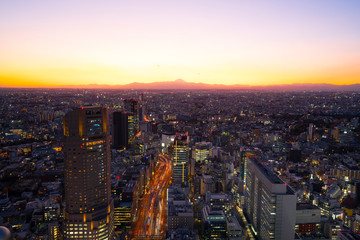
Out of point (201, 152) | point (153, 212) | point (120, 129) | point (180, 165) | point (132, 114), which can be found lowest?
point (153, 212)

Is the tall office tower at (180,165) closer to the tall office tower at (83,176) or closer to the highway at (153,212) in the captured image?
the highway at (153,212)

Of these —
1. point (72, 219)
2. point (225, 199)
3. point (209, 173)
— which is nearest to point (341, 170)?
point (209, 173)

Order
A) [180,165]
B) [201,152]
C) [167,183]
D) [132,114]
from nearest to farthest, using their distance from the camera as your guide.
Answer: [180,165]
[167,183]
[201,152]
[132,114]

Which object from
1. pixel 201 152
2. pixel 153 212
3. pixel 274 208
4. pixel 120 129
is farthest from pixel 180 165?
pixel 120 129

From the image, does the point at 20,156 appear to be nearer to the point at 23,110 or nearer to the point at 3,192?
the point at 3,192

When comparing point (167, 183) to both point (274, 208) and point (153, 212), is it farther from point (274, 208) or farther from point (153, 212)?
point (274, 208)

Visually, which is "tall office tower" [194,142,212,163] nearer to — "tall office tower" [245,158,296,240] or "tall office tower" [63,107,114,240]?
"tall office tower" [245,158,296,240]

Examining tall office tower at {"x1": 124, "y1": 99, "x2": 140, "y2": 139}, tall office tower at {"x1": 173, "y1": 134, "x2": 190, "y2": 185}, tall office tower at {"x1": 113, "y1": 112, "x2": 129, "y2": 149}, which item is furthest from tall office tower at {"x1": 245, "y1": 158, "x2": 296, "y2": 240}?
tall office tower at {"x1": 124, "y1": 99, "x2": 140, "y2": 139}
